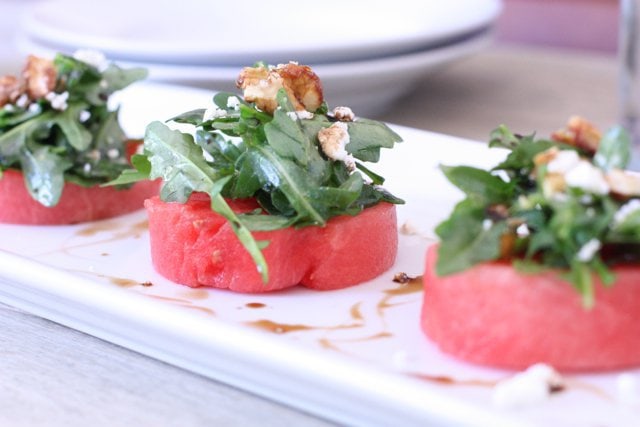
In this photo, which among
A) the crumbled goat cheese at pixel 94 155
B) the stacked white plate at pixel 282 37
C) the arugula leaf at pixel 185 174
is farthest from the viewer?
the stacked white plate at pixel 282 37

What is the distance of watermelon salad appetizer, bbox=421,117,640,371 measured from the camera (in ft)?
4.16

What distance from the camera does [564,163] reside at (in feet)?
4.27

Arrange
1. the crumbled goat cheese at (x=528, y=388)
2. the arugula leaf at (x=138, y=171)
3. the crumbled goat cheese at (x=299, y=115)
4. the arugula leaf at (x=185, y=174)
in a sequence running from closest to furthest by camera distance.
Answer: the crumbled goat cheese at (x=528, y=388) < the arugula leaf at (x=185, y=174) < the crumbled goat cheese at (x=299, y=115) < the arugula leaf at (x=138, y=171)

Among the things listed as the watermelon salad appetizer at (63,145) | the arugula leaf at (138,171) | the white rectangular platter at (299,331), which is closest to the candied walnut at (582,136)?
the white rectangular platter at (299,331)

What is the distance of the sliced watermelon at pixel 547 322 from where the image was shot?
1.28m

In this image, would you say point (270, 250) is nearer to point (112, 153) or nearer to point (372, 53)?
point (112, 153)

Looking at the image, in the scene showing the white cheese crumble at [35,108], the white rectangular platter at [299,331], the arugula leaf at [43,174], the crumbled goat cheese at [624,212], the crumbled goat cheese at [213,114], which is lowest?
Answer: the white rectangular platter at [299,331]

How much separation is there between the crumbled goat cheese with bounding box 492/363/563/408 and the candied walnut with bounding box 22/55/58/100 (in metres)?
1.19

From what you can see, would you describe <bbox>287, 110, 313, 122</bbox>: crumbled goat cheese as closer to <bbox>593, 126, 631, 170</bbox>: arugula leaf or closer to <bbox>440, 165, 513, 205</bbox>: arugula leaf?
<bbox>440, 165, 513, 205</bbox>: arugula leaf

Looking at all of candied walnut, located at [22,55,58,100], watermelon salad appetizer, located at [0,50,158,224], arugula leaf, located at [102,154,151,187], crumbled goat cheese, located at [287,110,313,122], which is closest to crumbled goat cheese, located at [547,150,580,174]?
crumbled goat cheese, located at [287,110,313,122]

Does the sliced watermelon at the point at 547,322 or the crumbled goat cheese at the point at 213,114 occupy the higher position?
the crumbled goat cheese at the point at 213,114

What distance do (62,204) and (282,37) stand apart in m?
1.44

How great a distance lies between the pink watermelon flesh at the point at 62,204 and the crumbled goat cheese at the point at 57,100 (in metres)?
0.15

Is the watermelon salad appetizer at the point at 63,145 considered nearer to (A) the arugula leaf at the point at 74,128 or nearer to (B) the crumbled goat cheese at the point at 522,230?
(A) the arugula leaf at the point at 74,128
